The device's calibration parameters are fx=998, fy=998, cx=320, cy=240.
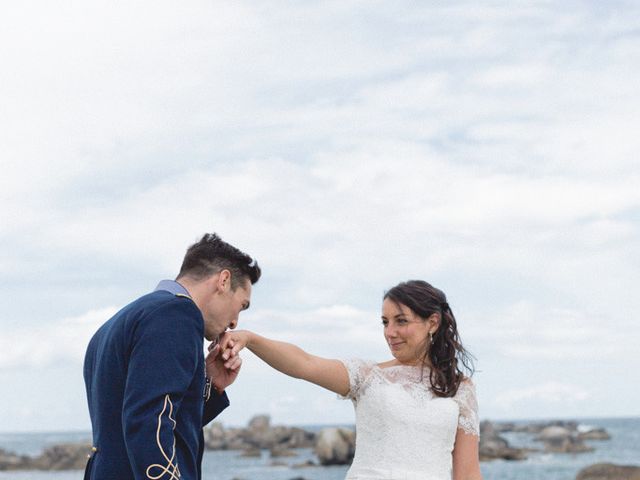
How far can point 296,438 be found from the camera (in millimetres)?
54250

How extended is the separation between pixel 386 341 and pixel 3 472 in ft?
154

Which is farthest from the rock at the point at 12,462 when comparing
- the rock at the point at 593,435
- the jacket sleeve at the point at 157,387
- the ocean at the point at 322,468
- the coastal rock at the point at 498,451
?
the jacket sleeve at the point at 157,387

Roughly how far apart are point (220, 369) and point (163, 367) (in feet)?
2.49

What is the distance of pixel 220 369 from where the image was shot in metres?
4.03

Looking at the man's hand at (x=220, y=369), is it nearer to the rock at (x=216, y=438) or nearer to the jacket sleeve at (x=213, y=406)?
the jacket sleeve at (x=213, y=406)

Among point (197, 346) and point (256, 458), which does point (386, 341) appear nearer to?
point (197, 346)

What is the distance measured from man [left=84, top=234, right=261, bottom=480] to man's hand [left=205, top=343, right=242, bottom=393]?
340 mm

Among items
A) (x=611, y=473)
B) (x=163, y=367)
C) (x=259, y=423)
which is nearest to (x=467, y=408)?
(x=163, y=367)

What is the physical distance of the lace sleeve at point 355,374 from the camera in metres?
5.25

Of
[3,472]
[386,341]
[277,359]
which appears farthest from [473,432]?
[3,472]

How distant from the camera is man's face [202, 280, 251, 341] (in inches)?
141

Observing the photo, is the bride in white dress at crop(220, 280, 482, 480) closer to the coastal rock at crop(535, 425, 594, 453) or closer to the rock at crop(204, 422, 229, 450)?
the coastal rock at crop(535, 425, 594, 453)

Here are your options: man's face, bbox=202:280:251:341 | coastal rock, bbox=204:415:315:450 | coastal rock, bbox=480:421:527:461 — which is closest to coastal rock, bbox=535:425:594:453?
coastal rock, bbox=480:421:527:461

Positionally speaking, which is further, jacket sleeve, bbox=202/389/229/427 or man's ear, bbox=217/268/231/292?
jacket sleeve, bbox=202/389/229/427
